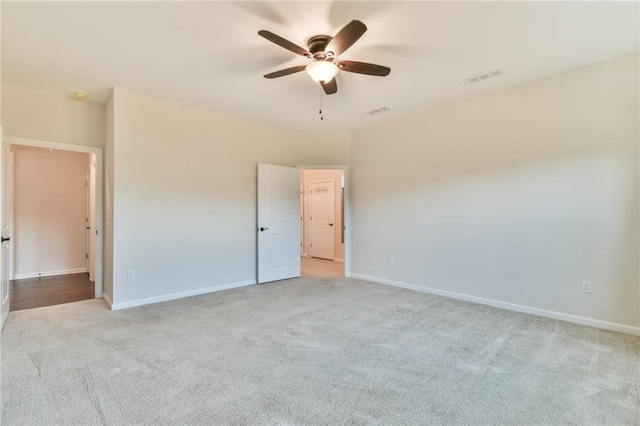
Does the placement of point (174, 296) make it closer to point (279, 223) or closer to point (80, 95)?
point (279, 223)

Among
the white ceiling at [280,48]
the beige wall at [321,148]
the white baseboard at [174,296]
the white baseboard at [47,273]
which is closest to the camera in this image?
the white ceiling at [280,48]

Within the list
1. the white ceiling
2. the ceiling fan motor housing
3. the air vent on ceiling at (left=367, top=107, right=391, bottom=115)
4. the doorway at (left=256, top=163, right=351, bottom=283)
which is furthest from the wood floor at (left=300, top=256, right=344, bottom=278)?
the ceiling fan motor housing

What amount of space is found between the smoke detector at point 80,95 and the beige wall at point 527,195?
13.6ft

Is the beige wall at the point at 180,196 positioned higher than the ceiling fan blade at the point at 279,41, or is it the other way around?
the ceiling fan blade at the point at 279,41

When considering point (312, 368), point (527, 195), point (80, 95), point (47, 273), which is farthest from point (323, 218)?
point (312, 368)

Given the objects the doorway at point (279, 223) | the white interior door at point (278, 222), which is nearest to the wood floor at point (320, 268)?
the doorway at point (279, 223)

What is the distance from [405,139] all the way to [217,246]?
3.29 meters

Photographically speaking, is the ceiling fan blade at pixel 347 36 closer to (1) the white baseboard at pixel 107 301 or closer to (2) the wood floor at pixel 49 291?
(1) the white baseboard at pixel 107 301

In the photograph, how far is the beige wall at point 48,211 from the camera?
17.6 feet

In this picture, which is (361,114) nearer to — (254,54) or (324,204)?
(254,54)

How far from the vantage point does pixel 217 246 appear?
4570mm

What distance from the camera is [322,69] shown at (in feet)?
8.54

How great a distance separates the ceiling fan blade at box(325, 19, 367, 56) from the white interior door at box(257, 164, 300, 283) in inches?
115

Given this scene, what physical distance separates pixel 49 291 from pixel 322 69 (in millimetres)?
4984
